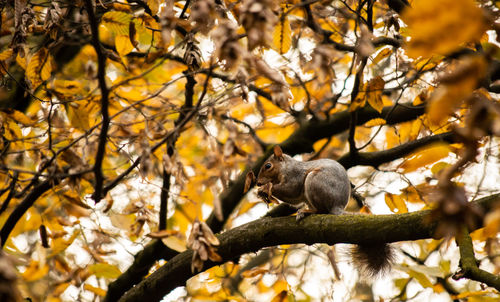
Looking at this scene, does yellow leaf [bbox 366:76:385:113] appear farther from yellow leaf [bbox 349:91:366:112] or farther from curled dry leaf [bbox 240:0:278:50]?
curled dry leaf [bbox 240:0:278:50]

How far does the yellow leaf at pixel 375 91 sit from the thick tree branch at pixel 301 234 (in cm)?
75

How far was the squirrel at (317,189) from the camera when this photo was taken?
350 cm

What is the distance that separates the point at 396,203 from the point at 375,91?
0.90m

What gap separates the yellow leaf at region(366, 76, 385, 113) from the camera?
305 cm

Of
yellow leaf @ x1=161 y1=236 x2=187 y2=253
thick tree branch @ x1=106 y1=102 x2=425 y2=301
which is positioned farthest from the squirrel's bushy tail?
yellow leaf @ x1=161 y1=236 x2=187 y2=253

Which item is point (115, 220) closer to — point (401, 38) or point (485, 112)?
point (401, 38)

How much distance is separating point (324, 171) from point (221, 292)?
4.76 ft

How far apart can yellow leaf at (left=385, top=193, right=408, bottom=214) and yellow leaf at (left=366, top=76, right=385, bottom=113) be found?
75cm

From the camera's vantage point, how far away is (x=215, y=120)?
4004 millimetres

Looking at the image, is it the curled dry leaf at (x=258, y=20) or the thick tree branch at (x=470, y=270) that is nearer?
the curled dry leaf at (x=258, y=20)

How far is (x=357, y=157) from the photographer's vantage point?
393cm

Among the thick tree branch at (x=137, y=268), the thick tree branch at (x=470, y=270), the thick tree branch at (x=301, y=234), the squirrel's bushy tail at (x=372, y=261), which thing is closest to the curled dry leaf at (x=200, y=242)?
the thick tree branch at (x=301, y=234)

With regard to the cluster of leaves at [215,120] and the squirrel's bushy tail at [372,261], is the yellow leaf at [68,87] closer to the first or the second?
the cluster of leaves at [215,120]

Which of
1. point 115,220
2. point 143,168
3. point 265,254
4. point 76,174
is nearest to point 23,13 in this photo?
point 76,174
